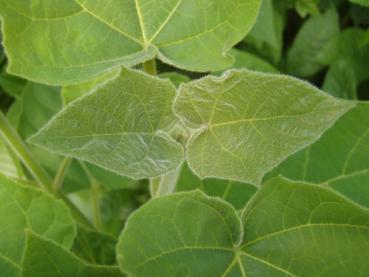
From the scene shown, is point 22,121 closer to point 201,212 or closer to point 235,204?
point 235,204

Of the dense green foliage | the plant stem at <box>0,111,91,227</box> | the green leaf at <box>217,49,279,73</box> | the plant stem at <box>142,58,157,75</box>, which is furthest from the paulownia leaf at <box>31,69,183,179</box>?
the green leaf at <box>217,49,279,73</box>

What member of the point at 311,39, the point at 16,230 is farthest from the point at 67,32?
the point at 311,39

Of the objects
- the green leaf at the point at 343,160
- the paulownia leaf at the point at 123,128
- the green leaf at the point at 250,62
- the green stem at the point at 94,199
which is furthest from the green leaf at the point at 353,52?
the paulownia leaf at the point at 123,128

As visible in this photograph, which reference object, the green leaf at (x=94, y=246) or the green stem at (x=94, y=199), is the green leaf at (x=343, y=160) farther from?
the green stem at (x=94, y=199)

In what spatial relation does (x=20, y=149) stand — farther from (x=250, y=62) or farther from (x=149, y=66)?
(x=250, y=62)

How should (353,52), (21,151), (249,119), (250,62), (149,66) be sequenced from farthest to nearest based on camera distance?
(353,52) → (250,62) → (21,151) → (149,66) → (249,119)

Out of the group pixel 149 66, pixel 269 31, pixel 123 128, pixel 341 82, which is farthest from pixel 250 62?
pixel 123 128
